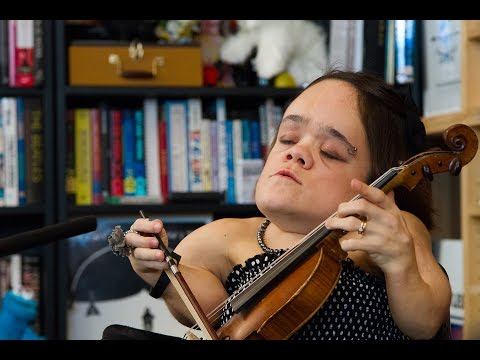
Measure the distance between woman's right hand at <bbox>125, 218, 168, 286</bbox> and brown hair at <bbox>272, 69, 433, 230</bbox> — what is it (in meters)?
0.25

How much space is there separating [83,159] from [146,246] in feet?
4.84

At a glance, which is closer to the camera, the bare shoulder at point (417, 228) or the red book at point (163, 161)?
the bare shoulder at point (417, 228)

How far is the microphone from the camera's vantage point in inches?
23.9

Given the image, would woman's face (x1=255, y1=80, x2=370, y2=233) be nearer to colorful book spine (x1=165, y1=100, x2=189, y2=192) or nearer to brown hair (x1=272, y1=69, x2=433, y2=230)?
brown hair (x1=272, y1=69, x2=433, y2=230)

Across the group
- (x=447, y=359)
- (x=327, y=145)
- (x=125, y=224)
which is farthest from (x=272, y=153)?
(x=125, y=224)

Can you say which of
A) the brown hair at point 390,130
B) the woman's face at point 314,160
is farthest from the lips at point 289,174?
the brown hair at point 390,130

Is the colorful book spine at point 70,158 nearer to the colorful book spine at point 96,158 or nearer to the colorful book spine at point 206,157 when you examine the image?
the colorful book spine at point 96,158

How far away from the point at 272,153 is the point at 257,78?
1.50m

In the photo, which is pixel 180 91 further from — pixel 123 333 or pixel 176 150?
pixel 123 333

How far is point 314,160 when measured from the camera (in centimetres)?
91

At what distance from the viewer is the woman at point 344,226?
792 millimetres

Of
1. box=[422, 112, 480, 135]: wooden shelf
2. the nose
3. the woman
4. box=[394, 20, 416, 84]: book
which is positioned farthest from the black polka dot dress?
box=[394, 20, 416, 84]: book

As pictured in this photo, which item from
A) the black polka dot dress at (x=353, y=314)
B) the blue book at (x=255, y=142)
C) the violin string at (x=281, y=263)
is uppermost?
the blue book at (x=255, y=142)

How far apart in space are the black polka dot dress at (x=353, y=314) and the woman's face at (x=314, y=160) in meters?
0.07
